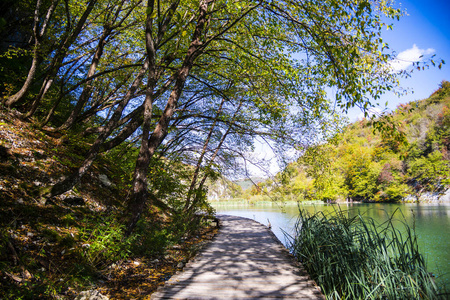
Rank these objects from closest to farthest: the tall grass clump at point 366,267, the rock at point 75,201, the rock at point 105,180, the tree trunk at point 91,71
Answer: the tall grass clump at point 366,267 → the rock at point 75,201 → the tree trunk at point 91,71 → the rock at point 105,180

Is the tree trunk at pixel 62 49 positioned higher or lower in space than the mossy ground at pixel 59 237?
higher

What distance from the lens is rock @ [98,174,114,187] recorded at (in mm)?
6420

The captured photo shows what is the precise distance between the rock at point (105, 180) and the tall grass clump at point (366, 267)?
17.2 ft

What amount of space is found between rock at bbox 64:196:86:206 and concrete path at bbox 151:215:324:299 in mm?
2529

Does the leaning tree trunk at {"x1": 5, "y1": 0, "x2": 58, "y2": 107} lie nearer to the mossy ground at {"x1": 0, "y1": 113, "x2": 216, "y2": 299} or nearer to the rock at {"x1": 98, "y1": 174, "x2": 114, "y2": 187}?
the mossy ground at {"x1": 0, "y1": 113, "x2": 216, "y2": 299}

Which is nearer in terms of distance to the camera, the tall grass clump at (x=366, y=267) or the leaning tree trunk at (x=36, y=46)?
the tall grass clump at (x=366, y=267)

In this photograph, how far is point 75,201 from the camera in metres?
4.68

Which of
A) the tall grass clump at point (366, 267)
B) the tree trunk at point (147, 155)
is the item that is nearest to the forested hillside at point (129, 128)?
the tree trunk at point (147, 155)

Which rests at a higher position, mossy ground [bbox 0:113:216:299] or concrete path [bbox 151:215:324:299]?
mossy ground [bbox 0:113:216:299]

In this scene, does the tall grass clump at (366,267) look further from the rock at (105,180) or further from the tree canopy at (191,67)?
the rock at (105,180)

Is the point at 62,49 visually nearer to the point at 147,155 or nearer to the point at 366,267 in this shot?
the point at 147,155

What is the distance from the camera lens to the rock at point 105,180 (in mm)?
6420

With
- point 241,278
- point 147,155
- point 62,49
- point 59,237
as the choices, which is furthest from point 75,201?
point 241,278

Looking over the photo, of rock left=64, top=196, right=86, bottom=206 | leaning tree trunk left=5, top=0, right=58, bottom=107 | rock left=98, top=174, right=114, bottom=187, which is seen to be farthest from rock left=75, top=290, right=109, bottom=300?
leaning tree trunk left=5, top=0, right=58, bottom=107
